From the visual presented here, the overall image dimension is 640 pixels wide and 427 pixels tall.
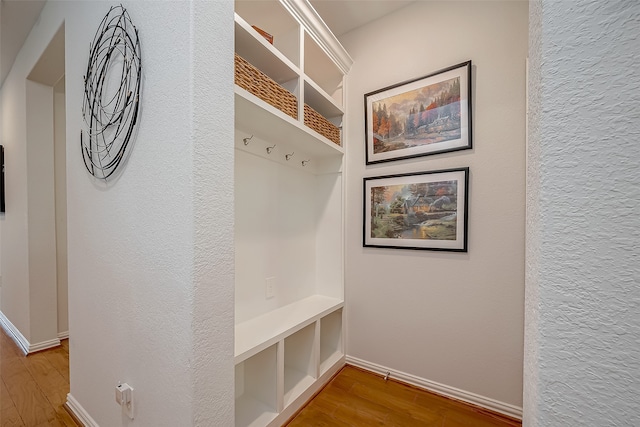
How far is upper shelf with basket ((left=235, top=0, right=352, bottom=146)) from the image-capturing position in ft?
4.24

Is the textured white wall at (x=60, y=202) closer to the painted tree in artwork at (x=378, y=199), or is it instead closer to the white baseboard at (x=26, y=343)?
the white baseboard at (x=26, y=343)

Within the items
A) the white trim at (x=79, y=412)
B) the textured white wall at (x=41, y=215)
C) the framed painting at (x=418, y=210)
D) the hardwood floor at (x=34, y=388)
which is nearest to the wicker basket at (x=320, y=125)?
the framed painting at (x=418, y=210)

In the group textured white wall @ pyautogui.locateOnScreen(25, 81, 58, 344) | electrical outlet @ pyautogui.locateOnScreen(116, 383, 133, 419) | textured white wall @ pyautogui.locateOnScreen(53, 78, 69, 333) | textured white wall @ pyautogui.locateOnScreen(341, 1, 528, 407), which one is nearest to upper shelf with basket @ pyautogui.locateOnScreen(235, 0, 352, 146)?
textured white wall @ pyautogui.locateOnScreen(341, 1, 528, 407)

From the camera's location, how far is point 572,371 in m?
0.38

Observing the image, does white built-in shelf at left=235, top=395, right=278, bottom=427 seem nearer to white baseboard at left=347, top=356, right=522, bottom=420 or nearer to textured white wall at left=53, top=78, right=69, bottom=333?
white baseboard at left=347, top=356, right=522, bottom=420

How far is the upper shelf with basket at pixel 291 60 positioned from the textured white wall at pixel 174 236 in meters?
0.37

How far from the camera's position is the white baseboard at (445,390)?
57.5 inches

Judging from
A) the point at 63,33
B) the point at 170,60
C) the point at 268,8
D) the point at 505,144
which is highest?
the point at 268,8

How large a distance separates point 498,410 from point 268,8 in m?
2.77

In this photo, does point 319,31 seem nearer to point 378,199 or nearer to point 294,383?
point 378,199

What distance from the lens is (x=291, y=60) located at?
1.61m

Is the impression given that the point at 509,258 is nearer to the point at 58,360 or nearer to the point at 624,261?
the point at 624,261

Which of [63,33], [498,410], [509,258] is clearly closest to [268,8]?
[63,33]

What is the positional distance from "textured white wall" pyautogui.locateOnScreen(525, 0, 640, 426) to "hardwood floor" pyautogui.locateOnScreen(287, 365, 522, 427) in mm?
1329
